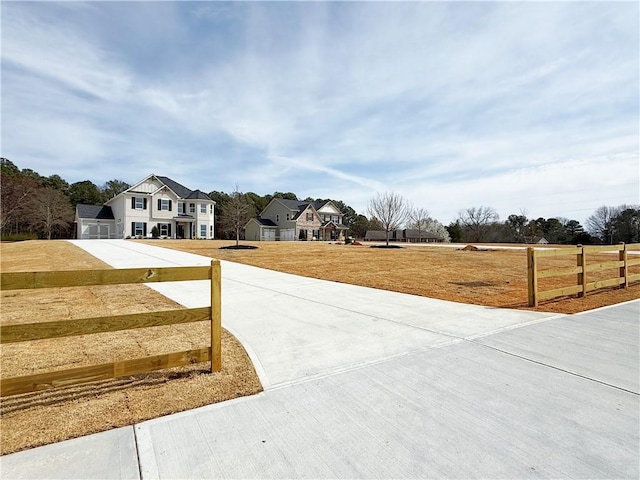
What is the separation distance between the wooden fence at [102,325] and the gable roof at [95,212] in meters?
43.0

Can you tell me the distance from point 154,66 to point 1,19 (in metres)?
4.55

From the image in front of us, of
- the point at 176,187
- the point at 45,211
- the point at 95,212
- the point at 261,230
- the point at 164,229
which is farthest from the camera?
the point at 261,230

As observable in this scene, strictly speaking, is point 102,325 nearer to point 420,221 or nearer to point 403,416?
point 403,416

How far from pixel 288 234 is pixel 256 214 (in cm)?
1363

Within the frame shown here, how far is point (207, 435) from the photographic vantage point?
7.63ft

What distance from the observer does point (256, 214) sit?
5894 cm

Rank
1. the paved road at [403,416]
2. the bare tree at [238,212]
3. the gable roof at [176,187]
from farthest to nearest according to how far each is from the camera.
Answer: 1. the gable roof at [176,187]
2. the bare tree at [238,212]
3. the paved road at [403,416]

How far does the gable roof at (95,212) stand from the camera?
124ft

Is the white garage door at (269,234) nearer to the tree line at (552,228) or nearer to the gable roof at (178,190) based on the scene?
the gable roof at (178,190)

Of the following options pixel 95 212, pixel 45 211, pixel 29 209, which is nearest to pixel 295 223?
pixel 95 212

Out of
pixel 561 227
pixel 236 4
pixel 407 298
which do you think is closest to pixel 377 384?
pixel 407 298

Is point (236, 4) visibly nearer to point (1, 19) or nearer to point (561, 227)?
point (1, 19)

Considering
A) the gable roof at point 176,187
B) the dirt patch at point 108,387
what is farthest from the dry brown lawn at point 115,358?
the gable roof at point 176,187

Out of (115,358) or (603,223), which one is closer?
(115,358)
